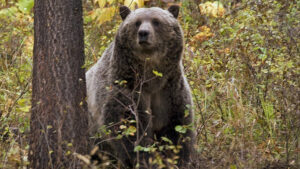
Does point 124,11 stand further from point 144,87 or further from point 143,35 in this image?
point 144,87

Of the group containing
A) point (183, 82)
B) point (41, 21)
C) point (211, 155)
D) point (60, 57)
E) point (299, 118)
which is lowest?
point (211, 155)

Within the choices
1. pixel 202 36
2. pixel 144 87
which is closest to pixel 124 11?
pixel 144 87

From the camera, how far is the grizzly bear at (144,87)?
Result: 4891 millimetres

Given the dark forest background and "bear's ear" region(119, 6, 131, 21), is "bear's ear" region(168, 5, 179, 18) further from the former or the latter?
the dark forest background

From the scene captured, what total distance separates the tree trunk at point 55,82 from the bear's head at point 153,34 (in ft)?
2.32

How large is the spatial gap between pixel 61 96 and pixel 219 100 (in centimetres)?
229

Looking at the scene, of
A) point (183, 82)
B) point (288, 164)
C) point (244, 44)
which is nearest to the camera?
point (288, 164)

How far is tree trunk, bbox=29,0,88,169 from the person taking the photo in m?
4.25

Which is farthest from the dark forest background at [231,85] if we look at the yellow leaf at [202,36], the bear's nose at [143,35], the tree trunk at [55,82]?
the bear's nose at [143,35]

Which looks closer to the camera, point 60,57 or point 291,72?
point 60,57

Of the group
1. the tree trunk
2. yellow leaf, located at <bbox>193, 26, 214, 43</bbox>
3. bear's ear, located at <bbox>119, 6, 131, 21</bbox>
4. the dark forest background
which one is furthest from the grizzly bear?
yellow leaf, located at <bbox>193, 26, 214, 43</bbox>

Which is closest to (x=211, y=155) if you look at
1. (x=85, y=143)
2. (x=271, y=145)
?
(x=271, y=145)

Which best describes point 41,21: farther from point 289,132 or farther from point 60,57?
point 289,132

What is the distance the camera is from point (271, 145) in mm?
4965
